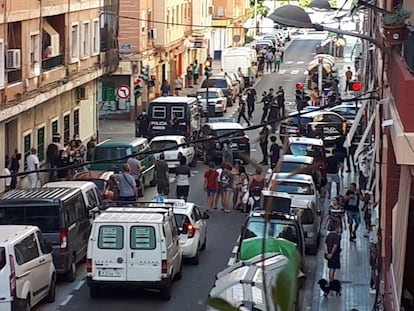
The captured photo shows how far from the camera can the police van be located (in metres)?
37.8

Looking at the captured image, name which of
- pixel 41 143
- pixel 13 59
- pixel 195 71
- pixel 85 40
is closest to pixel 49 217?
pixel 13 59

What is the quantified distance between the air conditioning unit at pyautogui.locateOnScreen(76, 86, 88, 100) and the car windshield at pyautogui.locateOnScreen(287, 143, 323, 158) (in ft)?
34.9

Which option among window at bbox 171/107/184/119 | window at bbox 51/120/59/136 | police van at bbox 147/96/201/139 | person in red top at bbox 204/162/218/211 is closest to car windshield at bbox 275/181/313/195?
person in red top at bbox 204/162/218/211

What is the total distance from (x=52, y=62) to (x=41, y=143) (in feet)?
9.23

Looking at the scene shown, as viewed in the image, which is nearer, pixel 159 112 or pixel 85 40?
pixel 159 112

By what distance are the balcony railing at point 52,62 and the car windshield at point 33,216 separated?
14521 millimetres

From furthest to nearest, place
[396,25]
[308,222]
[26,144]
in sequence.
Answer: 1. [26,144]
2. [308,222]
3. [396,25]

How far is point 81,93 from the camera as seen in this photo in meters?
39.0

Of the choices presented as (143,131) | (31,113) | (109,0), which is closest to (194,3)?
(109,0)

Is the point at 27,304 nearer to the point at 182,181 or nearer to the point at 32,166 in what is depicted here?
the point at 182,181

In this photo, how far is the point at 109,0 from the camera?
141 feet

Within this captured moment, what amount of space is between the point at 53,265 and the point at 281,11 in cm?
916

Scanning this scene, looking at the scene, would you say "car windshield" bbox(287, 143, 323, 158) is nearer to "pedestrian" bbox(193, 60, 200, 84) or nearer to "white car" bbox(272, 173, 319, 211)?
"white car" bbox(272, 173, 319, 211)

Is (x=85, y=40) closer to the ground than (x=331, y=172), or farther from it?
farther from it
